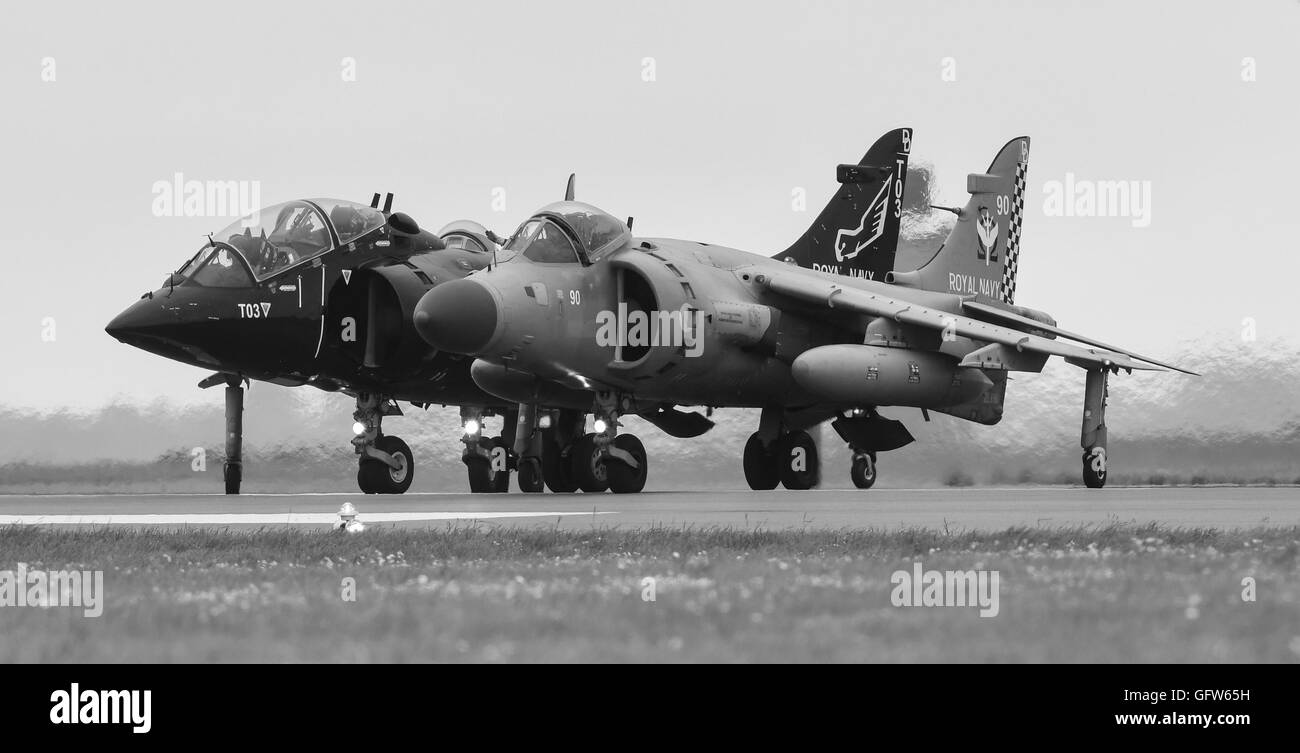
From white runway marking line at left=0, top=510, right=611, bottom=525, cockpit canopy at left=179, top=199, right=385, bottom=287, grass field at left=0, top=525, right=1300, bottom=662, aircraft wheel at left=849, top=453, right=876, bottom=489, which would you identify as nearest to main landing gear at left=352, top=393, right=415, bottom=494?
cockpit canopy at left=179, top=199, right=385, bottom=287

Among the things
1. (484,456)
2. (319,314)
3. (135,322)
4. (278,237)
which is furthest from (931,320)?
(135,322)

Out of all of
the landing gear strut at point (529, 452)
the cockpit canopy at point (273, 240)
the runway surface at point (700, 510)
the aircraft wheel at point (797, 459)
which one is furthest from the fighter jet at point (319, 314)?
the aircraft wheel at point (797, 459)

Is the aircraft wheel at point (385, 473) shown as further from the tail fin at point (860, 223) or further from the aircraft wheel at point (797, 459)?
the tail fin at point (860, 223)

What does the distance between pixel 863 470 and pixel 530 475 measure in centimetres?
581

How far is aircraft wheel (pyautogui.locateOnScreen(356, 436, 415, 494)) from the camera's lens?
827 inches

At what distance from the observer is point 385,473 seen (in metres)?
21.0

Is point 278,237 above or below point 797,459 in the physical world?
above

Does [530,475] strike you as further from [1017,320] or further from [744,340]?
[1017,320]

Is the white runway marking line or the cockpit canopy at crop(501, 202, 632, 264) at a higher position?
the cockpit canopy at crop(501, 202, 632, 264)

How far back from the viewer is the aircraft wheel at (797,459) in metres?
23.5

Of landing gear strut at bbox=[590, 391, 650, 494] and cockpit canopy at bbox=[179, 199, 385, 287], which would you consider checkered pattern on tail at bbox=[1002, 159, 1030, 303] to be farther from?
cockpit canopy at bbox=[179, 199, 385, 287]

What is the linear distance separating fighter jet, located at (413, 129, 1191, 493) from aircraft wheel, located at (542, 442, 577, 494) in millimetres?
32
